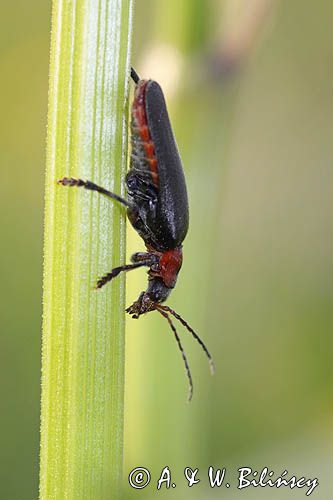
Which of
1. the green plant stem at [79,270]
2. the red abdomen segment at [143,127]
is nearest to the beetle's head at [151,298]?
the red abdomen segment at [143,127]

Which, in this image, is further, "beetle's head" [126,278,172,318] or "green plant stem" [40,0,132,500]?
"beetle's head" [126,278,172,318]

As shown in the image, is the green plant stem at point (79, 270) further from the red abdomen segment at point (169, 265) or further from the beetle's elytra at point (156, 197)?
the red abdomen segment at point (169, 265)

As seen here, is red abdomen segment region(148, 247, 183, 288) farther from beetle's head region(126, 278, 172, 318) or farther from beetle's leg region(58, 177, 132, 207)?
beetle's leg region(58, 177, 132, 207)

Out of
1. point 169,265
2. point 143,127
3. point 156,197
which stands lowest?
point 169,265

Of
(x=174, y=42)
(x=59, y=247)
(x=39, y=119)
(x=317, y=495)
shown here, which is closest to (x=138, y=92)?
(x=174, y=42)

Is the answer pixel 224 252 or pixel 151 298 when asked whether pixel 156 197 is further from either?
pixel 224 252

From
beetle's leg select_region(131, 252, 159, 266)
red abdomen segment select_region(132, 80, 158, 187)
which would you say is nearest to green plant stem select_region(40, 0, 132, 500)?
red abdomen segment select_region(132, 80, 158, 187)

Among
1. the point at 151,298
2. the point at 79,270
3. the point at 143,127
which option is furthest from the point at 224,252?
the point at 79,270
